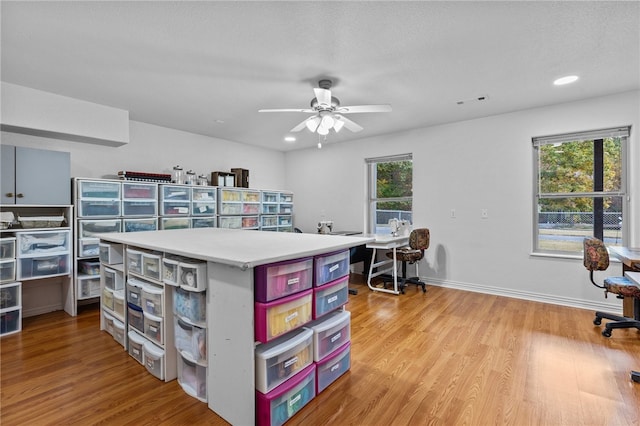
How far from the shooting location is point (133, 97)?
311 centimetres

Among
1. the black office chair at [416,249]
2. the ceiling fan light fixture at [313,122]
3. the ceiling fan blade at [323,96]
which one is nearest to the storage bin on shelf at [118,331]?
the ceiling fan light fixture at [313,122]

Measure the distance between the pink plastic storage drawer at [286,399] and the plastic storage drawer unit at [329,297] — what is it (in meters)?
0.32

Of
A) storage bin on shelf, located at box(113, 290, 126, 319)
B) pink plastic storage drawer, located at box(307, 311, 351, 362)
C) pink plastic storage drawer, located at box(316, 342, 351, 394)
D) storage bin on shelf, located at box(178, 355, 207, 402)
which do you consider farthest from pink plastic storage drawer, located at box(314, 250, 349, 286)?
storage bin on shelf, located at box(113, 290, 126, 319)

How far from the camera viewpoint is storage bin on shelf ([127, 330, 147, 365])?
2.12 metres

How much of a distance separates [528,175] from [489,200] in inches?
20.3

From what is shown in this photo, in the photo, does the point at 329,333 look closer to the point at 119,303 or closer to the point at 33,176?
the point at 119,303

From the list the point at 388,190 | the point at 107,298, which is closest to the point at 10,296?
the point at 107,298

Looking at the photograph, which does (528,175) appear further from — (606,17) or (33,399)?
(33,399)

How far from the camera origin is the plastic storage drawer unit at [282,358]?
1.46 meters

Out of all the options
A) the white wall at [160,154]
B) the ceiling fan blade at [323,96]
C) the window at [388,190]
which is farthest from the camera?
the window at [388,190]

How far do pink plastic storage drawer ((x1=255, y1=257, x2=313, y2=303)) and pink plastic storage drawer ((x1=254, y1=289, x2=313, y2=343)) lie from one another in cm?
3

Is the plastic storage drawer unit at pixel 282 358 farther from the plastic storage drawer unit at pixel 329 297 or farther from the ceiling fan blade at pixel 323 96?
the ceiling fan blade at pixel 323 96

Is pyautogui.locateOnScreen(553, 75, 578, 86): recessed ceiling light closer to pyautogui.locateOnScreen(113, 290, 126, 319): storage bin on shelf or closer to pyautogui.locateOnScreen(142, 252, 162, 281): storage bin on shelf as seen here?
pyautogui.locateOnScreen(142, 252, 162, 281): storage bin on shelf

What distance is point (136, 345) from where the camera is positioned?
85.5 inches
